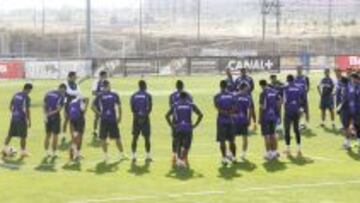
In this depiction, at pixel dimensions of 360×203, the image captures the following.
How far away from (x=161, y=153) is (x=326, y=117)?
11.0 m

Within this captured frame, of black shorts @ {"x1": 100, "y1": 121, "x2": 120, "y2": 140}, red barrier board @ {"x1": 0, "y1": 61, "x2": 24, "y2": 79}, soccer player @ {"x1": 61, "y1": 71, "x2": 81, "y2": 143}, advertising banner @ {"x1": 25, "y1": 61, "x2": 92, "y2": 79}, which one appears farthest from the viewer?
red barrier board @ {"x1": 0, "y1": 61, "x2": 24, "y2": 79}

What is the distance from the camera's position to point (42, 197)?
1772 cm

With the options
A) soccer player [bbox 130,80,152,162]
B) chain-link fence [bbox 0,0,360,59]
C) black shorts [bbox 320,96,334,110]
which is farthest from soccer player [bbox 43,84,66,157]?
chain-link fence [bbox 0,0,360,59]

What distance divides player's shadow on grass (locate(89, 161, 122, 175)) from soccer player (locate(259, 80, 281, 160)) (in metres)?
3.81

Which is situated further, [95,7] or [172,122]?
[95,7]

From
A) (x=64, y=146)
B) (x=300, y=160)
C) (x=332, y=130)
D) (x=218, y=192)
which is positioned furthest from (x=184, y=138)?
(x=332, y=130)

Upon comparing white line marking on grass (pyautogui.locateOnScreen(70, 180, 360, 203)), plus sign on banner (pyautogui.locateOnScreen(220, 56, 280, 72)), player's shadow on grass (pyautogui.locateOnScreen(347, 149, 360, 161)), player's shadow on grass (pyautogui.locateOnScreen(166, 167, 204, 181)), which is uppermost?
plus sign on banner (pyautogui.locateOnScreen(220, 56, 280, 72))

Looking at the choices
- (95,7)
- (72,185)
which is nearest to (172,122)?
(72,185)

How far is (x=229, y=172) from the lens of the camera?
20891mm

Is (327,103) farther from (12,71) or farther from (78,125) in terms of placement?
(12,71)

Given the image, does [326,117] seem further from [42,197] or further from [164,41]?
[164,41]

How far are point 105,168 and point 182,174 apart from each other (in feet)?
6.88

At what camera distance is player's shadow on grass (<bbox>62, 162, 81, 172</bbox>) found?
2133 cm

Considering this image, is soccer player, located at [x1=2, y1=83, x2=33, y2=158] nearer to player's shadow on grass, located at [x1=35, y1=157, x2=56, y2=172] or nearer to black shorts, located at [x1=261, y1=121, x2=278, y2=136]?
player's shadow on grass, located at [x1=35, y1=157, x2=56, y2=172]
